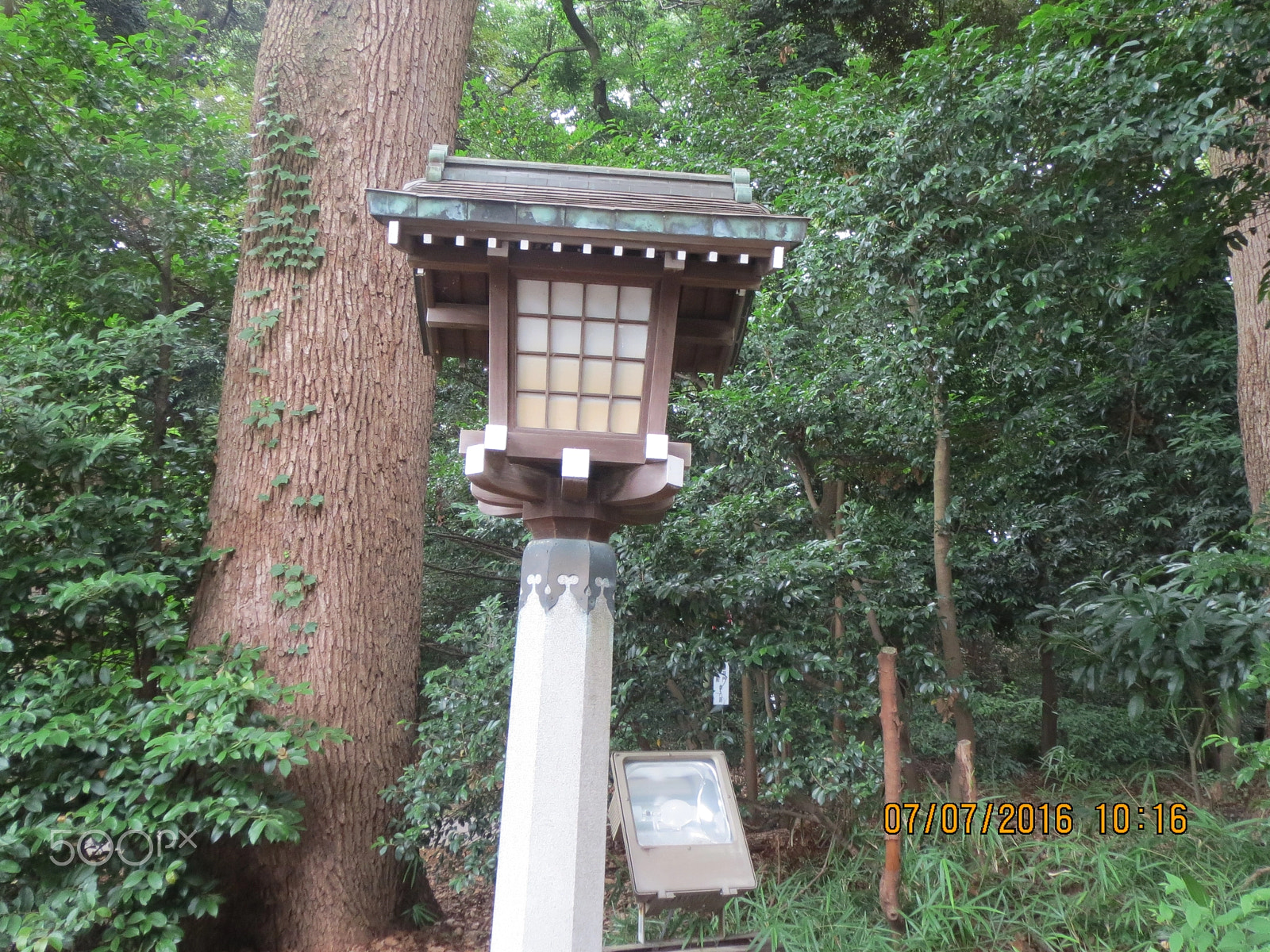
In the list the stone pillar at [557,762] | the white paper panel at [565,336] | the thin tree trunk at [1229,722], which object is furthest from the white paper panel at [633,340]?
the thin tree trunk at [1229,722]

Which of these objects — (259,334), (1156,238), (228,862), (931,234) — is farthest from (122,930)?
(1156,238)

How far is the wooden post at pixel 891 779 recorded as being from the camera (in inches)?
133

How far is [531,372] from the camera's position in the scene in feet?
8.66

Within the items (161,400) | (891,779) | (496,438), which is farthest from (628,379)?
(161,400)

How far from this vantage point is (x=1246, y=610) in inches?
137

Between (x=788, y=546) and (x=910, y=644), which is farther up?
(x=788, y=546)

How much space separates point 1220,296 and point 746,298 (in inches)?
263

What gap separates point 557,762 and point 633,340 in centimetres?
145

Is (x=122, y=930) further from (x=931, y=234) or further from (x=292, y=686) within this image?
(x=931, y=234)

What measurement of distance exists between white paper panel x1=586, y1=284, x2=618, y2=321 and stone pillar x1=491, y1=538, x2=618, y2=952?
81 cm

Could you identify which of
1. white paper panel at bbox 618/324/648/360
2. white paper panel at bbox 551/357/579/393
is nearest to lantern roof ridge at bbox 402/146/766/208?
white paper panel at bbox 618/324/648/360

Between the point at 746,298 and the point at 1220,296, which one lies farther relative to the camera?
the point at 1220,296

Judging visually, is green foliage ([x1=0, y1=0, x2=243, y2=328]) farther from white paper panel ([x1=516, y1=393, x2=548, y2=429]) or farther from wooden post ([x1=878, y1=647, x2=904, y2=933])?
wooden post ([x1=878, y1=647, x2=904, y2=933])

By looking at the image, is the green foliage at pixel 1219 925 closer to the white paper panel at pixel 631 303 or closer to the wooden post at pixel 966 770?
the wooden post at pixel 966 770
